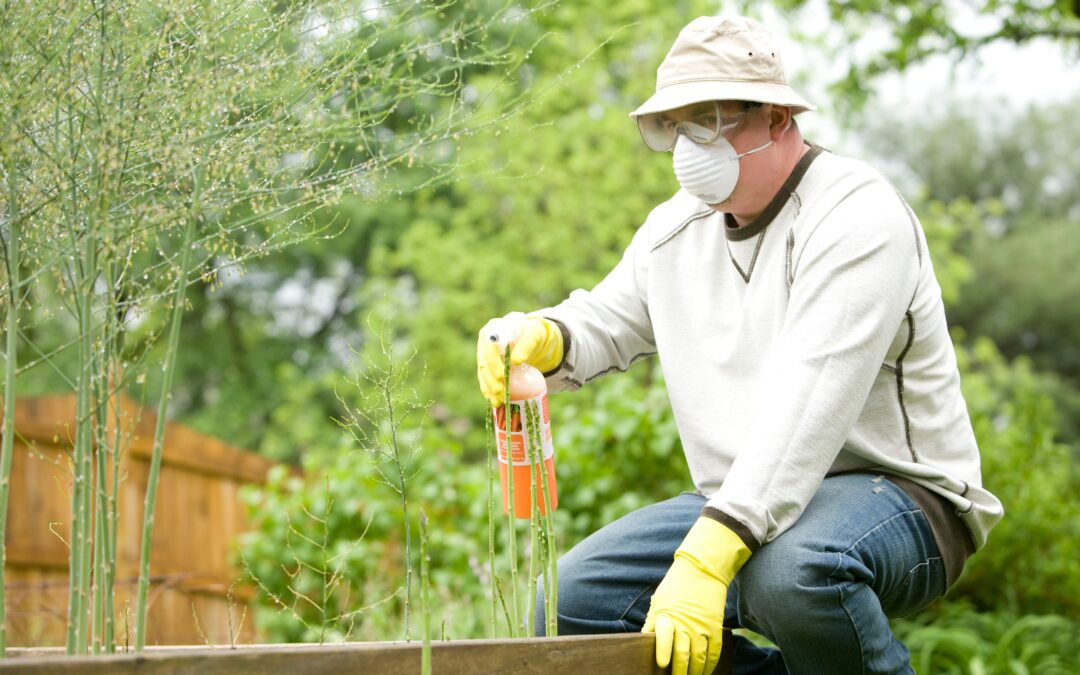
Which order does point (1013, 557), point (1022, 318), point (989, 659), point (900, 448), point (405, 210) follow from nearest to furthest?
point (900, 448) → point (989, 659) → point (1013, 557) → point (405, 210) → point (1022, 318)

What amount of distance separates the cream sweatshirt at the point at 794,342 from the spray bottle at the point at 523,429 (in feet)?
0.69

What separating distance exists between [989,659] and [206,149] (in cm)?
Result: 321

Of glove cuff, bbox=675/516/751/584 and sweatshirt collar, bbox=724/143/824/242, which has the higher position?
sweatshirt collar, bbox=724/143/824/242

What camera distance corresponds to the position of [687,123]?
2.19 m

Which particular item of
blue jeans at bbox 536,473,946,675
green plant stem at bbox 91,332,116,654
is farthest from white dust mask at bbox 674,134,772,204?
green plant stem at bbox 91,332,116,654

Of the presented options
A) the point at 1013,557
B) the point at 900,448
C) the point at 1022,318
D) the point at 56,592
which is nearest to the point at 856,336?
the point at 900,448

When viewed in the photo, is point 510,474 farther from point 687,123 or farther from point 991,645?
point 991,645

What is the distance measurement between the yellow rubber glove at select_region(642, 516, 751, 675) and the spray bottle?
12.1 inches

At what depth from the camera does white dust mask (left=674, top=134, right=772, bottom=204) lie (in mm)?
2148

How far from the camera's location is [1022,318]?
22.6 meters

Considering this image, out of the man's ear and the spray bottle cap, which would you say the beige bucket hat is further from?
the spray bottle cap

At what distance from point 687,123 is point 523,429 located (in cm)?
66

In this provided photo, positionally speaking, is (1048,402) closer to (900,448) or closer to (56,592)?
(900,448)

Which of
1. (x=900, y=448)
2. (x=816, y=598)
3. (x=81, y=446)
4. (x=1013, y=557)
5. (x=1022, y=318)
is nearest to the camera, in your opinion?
(x=81, y=446)
